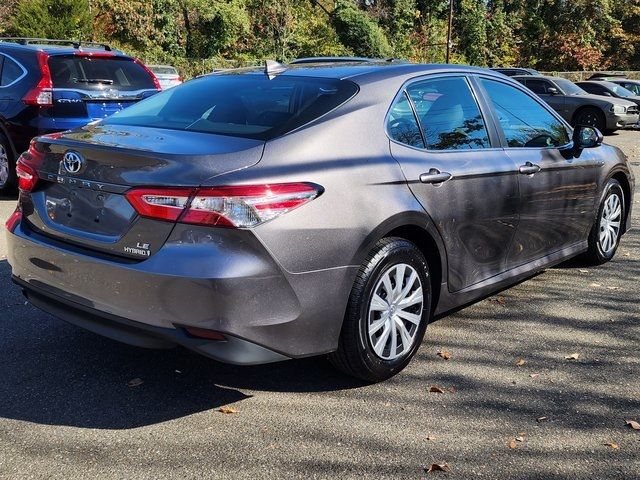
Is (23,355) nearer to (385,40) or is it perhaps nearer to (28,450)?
(28,450)

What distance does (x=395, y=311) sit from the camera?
3.52 metres

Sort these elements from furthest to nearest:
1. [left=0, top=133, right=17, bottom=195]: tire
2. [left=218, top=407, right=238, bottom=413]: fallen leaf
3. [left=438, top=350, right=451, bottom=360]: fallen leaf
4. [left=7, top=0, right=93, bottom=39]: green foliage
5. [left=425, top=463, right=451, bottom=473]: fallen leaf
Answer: [left=7, top=0, right=93, bottom=39]: green foliage < [left=0, top=133, right=17, bottom=195]: tire < [left=438, top=350, right=451, bottom=360]: fallen leaf < [left=218, top=407, right=238, bottom=413]: fallen leaf < [left=425, top=463, right=451, bottom=473]: fallen leaf

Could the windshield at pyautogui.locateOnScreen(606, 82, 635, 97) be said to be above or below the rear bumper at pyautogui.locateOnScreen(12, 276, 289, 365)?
below

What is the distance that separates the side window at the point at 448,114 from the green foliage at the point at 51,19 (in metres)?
26.8

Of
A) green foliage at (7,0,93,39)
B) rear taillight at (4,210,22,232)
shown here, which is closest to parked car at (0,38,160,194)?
rear taillight at (4,210,22,232)

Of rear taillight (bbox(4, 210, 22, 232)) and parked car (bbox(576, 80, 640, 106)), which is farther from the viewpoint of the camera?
parked car (bbox(576, 80, 640, 106))

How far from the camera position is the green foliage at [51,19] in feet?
89.1

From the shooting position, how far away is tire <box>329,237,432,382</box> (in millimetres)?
3275

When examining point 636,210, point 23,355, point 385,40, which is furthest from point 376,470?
point 385,40

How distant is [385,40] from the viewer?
36188mm

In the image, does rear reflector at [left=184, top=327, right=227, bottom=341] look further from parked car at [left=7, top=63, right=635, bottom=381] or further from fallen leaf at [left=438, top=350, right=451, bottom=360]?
fallen leaf at [left=438, top=350, right=451, bottom=360]

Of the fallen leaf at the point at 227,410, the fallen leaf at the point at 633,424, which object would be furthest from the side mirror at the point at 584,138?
the fallen leaf at the point at 227,410

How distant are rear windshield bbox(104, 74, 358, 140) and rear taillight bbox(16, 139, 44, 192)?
45 centimetres

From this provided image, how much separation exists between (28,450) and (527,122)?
3.62 meters
